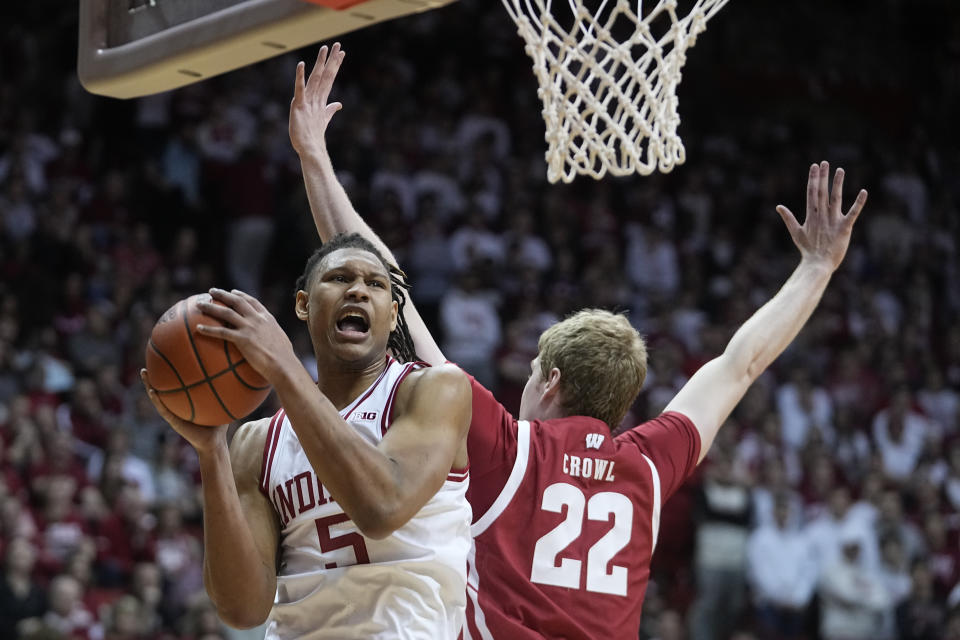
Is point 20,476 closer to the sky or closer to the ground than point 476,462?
closer to the ground

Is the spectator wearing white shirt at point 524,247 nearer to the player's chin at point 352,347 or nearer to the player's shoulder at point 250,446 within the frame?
the player's shoulder at point 250,446

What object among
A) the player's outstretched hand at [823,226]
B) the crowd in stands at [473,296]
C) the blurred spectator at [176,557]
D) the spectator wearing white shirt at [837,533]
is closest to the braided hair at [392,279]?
the player's outstretched hand at [823,226]

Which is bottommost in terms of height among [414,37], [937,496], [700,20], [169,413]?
[937,496]

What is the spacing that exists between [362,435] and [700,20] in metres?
2.27

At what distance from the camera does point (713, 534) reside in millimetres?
→ 9211

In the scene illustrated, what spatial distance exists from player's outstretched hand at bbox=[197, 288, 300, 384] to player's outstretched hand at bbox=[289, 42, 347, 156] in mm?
1180

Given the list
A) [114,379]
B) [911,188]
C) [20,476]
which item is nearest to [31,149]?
[114,379]

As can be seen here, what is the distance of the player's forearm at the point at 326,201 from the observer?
11.8ft

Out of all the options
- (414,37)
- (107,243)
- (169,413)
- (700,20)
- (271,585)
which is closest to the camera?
(169,413)

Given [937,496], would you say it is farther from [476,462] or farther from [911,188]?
[476,462]

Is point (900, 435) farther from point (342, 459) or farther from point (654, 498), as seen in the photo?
point (342, 459)

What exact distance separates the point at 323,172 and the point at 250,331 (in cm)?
121

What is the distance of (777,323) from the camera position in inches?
159

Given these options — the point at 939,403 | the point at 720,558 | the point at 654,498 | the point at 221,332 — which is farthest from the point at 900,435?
the point at 221,332
